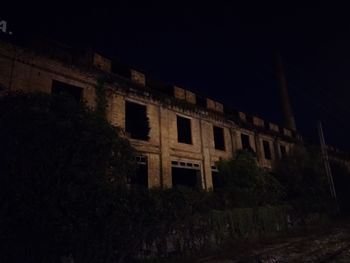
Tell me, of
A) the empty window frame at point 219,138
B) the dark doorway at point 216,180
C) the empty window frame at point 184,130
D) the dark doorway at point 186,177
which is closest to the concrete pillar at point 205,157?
the dark doorway at point 186,177

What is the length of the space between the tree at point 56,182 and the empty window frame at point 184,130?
8.43 m

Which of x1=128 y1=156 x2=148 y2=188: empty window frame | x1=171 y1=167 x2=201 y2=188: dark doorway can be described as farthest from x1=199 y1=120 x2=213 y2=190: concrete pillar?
x1=128 y1=156 x2=148 y2=188: empty window frame

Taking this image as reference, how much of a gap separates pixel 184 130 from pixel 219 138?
→ 11.1 feet

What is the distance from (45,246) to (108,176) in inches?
102

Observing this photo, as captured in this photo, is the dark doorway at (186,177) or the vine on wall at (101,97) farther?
the dark doorway at (186,177)

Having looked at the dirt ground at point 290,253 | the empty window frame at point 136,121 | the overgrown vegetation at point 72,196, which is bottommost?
the dirt ground at point 290,253

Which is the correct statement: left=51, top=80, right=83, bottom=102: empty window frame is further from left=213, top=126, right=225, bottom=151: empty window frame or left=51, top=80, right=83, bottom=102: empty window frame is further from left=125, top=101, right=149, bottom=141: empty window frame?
left=213, top=126, right=225, bottom=151: empty window frame

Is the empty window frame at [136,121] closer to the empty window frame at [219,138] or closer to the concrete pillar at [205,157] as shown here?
the concrete pillar at [205,157]

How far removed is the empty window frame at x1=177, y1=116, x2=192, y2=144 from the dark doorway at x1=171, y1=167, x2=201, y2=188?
1.86m

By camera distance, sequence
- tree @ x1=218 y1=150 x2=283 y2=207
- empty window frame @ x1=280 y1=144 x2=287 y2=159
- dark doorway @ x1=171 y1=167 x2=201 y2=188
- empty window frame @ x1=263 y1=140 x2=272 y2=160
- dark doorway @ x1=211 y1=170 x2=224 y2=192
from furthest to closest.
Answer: empty window frame @ x1=280 y1=144 x2=287 y2=159 < empty window frame @ x1=263 y1=140 x2=272 y2=160 < dark doorway @ x1=211 y1=170 x2=224 y2=192 < dark doorway @ x1=171 y1=167 x2=201 y2=188 < tree @ x1=218 y1=150 x2=283 y2=207

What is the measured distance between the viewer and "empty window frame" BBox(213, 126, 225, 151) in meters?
18.4

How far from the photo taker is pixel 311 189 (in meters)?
20.2

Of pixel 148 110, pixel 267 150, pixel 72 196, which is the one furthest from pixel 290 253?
pixel 267 150

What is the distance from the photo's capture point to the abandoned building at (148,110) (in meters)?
10.7
